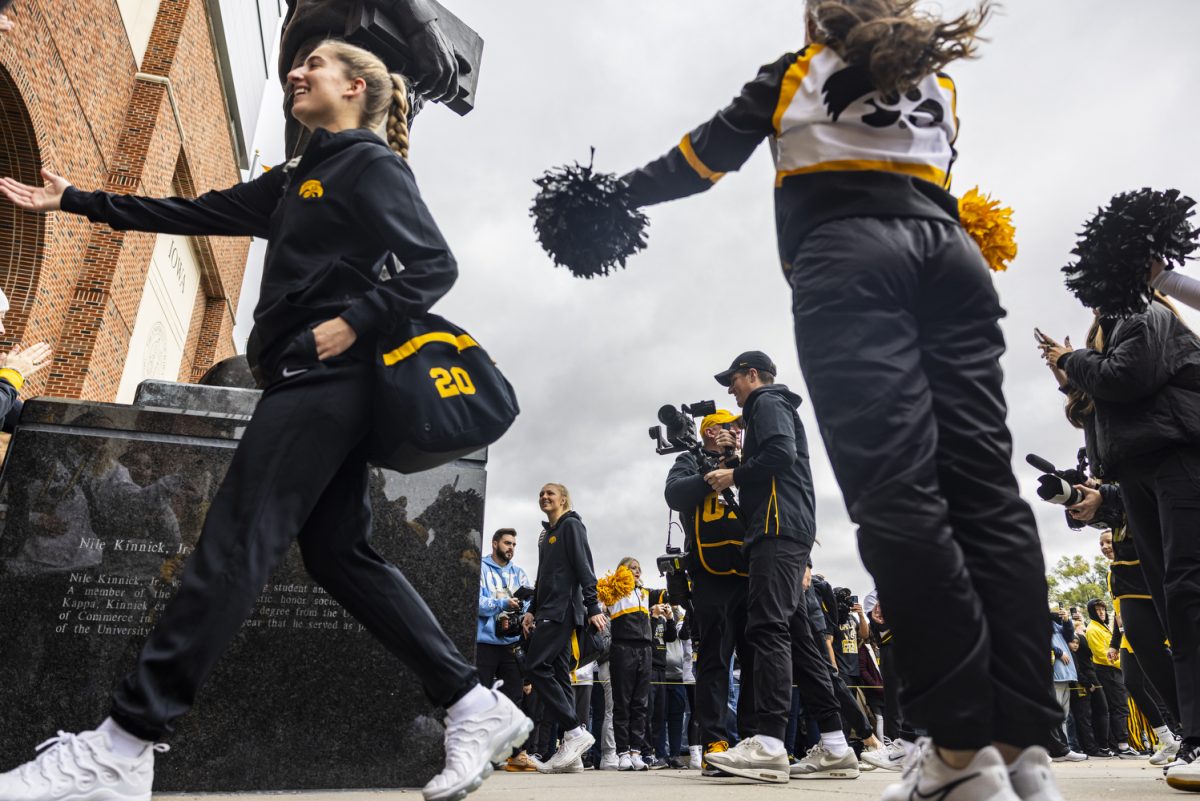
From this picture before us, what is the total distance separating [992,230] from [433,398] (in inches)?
58.0

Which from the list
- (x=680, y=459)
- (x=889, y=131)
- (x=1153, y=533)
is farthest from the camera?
(x=680, y=459)

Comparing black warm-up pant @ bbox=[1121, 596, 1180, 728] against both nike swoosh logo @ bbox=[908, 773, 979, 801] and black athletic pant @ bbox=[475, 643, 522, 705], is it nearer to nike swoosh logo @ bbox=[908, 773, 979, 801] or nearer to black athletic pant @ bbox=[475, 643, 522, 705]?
nike swoosh logo @ bbox=[908, 773, 979, 801]

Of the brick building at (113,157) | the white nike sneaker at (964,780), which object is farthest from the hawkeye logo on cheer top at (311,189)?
the brick building at (113,157)

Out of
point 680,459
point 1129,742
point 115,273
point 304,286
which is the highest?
point 115,273

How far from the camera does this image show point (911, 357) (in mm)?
1766

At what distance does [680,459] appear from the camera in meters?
5.75

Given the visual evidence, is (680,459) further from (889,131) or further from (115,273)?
(115,273)

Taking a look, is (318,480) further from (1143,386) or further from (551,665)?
(551,665)

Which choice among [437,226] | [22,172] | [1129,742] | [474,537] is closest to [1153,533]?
[474,537]

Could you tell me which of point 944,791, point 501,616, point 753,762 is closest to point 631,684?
point 501,616

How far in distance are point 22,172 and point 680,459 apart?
1004cm

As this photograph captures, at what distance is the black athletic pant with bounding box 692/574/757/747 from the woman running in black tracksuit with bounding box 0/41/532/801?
9.87ft

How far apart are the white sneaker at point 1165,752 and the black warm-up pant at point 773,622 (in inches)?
140

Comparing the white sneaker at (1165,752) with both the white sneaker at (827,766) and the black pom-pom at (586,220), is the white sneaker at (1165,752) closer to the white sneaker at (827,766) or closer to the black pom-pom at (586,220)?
the white sneaker at (827,766)
